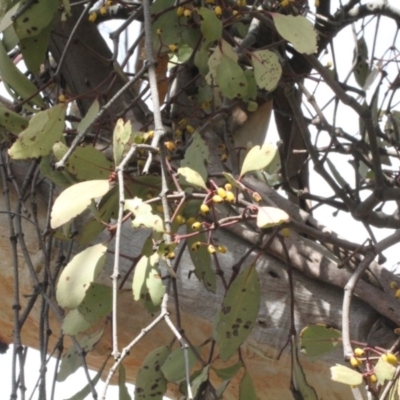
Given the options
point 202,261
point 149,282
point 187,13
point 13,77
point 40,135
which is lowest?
point 149,282

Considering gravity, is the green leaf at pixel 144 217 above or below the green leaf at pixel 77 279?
above

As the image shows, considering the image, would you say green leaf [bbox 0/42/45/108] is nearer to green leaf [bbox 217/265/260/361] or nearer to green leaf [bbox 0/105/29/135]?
green leaf [bbox 0/105/29/135]

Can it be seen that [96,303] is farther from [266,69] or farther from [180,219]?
[266,69]

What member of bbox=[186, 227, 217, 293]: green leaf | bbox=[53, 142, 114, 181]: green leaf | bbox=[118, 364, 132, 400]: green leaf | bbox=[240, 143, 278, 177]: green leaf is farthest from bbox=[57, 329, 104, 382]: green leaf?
bbox=[240, 143, 278, 177]: green leaf

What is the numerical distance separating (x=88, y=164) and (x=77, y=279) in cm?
15

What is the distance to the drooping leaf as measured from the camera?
44.3 inches

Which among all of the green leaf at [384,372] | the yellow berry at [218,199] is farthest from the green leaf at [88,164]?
the green leaf at [384,372]

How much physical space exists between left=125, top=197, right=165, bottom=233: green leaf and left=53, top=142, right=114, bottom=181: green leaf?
0.15m

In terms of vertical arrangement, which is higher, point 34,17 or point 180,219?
point 34,17

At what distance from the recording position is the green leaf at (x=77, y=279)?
901 millimetres

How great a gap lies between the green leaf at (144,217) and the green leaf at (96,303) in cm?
22

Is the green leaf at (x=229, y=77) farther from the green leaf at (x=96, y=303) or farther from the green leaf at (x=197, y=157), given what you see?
the green leaf at (x=96, y=303)

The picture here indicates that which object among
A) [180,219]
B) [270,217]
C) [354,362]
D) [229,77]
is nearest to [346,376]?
[354,362]

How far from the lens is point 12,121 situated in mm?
1161
